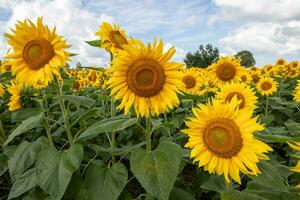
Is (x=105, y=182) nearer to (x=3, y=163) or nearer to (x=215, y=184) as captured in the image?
(x=215, y=184)

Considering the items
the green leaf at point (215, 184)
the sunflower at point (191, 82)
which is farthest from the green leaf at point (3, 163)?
the sunflower at point (191, 82)

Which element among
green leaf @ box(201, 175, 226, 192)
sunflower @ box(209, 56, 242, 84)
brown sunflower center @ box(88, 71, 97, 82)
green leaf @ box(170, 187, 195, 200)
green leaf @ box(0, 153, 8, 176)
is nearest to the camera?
green leaf @ box(201, 175, 226, 192)

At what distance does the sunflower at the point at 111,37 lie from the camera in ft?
12.3

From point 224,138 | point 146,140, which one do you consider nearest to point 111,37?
point 146,140

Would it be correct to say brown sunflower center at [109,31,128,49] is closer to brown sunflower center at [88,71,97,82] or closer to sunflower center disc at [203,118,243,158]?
sunflower center disc at [203,118,243,158]

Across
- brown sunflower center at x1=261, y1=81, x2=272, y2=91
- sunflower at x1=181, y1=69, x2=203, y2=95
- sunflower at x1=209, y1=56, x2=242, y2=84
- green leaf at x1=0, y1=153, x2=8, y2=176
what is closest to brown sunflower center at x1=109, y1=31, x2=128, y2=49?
green leaf at x1=0, y1=153, x2=8, y2=176

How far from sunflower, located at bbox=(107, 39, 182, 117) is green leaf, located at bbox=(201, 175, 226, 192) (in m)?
0.72

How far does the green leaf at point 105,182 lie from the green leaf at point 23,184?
54 centimetres

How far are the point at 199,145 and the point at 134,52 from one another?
2.75ft

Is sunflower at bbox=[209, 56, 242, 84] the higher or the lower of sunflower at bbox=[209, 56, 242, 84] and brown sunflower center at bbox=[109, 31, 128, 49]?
the lower

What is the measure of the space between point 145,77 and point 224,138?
0.75 metres

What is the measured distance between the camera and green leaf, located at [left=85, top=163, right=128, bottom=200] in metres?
Answer: 2.98

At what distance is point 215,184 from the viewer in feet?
10.6

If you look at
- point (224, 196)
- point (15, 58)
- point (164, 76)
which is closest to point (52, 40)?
point (15, 58)
